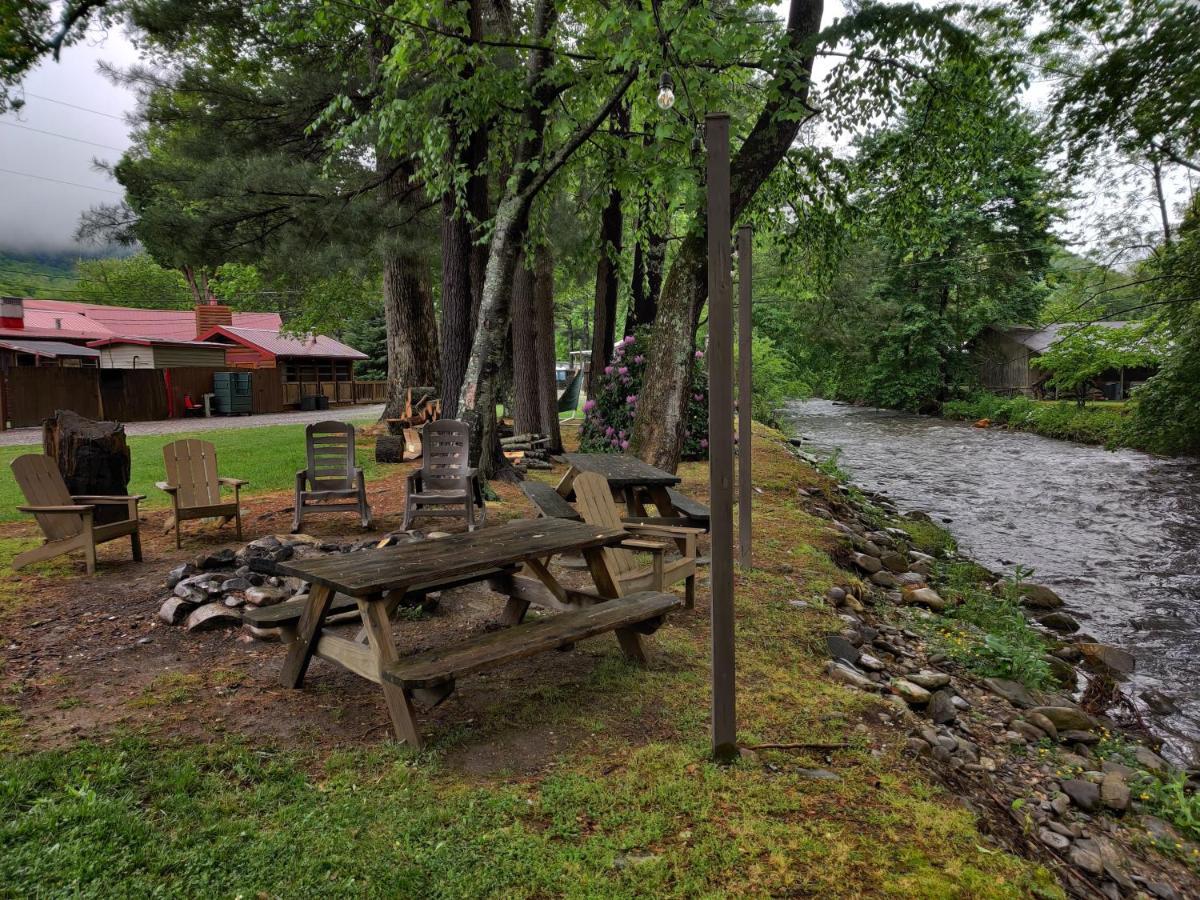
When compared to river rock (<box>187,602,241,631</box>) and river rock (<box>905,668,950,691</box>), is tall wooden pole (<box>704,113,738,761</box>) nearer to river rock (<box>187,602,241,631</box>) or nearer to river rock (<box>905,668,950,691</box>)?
river rock (<box>905,668,950,691</box>)

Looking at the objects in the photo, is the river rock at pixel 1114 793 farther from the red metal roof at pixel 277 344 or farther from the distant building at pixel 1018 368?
the distant building at pixel 1018 368

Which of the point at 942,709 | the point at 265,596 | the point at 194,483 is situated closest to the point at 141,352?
the point at 194,483

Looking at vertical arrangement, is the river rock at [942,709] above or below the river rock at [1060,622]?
above

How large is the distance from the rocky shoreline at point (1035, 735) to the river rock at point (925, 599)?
1 cm

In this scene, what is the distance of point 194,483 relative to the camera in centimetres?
665

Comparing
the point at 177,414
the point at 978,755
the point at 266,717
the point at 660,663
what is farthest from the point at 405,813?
the point at 177,414

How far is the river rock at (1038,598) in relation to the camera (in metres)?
6.75

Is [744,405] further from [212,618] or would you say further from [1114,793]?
[212,618]

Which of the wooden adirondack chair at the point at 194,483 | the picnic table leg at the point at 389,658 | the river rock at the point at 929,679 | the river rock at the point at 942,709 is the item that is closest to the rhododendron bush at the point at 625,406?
the wooden adirondack chair at the point at 194,483

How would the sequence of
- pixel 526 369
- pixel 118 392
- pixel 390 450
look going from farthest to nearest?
pixel 118 392, pixel 526 369, pixel 390 450

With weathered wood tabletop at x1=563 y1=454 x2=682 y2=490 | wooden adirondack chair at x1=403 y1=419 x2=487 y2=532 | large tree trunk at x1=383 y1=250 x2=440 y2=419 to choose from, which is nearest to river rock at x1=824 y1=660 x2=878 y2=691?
weathered wood tabletop at x1=563 y1=454 x2=682 y2=490

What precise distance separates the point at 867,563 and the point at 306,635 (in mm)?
5448

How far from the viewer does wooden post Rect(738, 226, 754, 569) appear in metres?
5.32

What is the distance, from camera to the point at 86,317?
25984 millimetres
